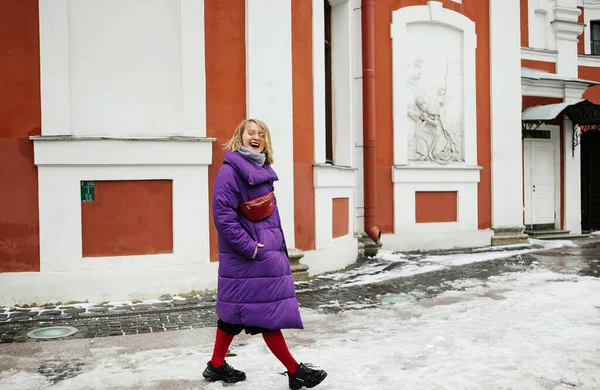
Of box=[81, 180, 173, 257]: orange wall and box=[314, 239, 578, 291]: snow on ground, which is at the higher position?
box=[81, 180, 173, 257]: orange wall

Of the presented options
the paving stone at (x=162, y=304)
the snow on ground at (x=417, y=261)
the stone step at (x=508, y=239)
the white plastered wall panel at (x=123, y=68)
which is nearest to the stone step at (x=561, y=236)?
the snow on ground at (x=417, y=261)

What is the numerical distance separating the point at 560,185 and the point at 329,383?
13254 mm

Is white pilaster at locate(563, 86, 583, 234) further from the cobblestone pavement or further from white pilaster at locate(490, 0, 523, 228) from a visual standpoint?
the cobblestone pavement

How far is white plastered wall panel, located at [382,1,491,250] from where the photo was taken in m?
12.3

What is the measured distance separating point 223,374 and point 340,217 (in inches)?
230

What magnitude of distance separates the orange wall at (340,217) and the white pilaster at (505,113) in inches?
182

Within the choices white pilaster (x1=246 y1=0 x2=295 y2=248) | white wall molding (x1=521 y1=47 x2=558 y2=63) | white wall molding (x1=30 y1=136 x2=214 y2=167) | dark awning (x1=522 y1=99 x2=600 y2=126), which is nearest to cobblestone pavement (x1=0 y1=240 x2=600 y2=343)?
white pilaster (x1=246 y1=0 x2=295 y2=248)

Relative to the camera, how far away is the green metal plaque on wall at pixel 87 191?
23.5ft

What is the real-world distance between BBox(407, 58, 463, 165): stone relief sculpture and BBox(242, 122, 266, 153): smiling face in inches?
344

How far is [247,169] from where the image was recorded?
4043 millimetres

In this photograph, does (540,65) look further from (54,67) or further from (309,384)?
(309,384)

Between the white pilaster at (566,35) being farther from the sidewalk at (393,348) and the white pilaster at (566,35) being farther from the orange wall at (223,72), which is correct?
the orange wall at (223,72)

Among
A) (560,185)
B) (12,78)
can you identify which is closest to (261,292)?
(12,78)

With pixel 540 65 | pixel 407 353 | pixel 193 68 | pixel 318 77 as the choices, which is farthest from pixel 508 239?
pixel 407 353
